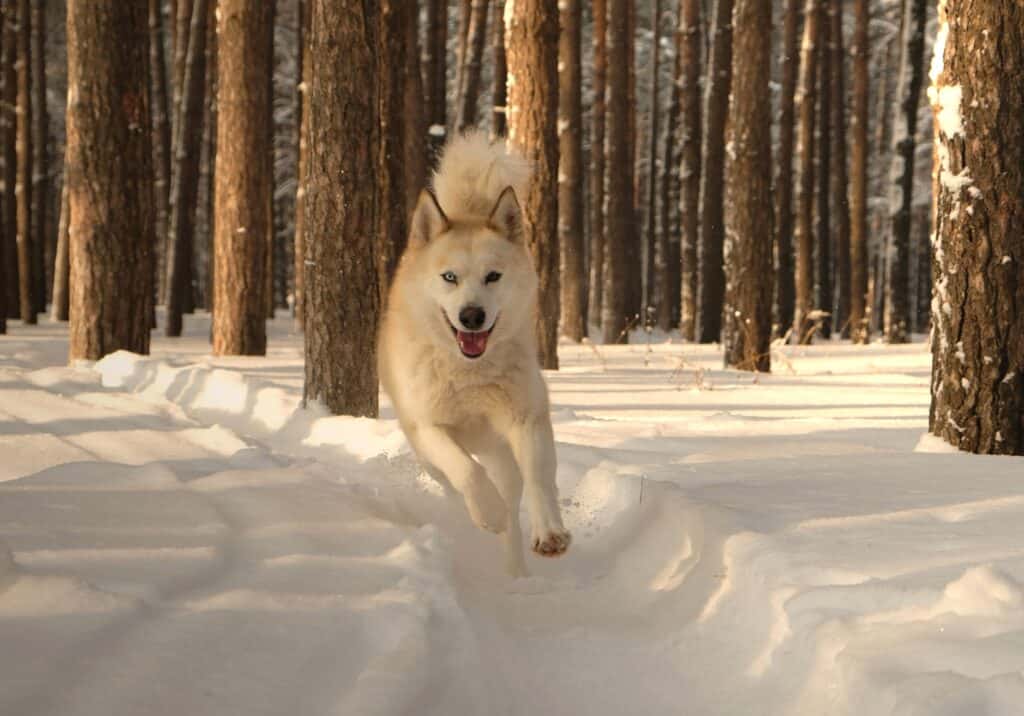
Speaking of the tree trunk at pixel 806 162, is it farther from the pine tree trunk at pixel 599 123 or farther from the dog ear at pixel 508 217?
the dog ear at pixel 508 217

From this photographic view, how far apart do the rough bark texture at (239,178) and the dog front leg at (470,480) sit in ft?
29.4

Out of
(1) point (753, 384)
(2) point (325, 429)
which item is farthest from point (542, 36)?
(2) point (325, 429)

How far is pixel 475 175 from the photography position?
5.56 metres

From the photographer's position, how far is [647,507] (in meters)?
4.72

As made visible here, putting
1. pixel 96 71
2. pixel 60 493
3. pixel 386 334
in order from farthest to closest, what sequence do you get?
pixel 96 71
pixel 386 334
pixel 60 493

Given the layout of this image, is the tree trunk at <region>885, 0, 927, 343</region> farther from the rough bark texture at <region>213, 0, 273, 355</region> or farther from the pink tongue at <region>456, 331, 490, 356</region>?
the pink tongue at <region>456, 331, 490, 356</region>

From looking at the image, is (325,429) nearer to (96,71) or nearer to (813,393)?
(813,393)

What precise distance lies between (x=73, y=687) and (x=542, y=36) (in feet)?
30.6

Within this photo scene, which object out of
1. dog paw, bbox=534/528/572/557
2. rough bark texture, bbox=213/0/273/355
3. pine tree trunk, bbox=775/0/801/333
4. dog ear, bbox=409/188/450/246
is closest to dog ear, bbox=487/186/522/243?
dog ear, bbox=409/188/450/246

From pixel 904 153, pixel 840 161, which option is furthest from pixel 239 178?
pixel 840 161

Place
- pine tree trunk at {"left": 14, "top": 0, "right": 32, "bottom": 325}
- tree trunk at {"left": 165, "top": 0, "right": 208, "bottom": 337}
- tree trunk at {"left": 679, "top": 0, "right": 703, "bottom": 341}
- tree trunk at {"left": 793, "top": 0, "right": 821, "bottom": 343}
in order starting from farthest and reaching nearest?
tree trunk at {"left": 679, "top": 0, "right": 703, "bottom": 341} < tree trunk at {"left": 793, "top": 0, "right": 821, "bottom": 343} < pine tree trunk at {"left": 14, "top": 0, "right": 32, "bottom": 325} < tree trunk at {"left": 165, "top": 0, "right": 208, "bottom": 337}

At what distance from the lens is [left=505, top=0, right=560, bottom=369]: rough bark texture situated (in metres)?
10.7

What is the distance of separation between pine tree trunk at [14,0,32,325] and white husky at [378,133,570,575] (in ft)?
54.5

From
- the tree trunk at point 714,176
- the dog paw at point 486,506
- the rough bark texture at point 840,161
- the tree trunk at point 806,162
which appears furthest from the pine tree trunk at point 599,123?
the dog paw at point 486,506
